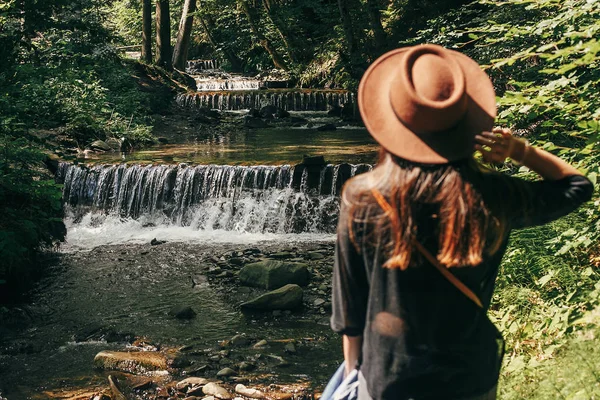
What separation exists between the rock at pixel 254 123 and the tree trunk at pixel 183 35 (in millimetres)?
7815

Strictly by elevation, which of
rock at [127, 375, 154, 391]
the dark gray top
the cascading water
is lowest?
rock at [127, 375, 154, 391]

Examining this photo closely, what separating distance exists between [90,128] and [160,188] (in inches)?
182

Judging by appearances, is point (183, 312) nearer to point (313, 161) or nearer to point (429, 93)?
point (313, 161)

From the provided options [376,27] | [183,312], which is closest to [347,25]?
[376,27]

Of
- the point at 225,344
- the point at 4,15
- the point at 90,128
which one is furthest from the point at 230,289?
the point at 90,128

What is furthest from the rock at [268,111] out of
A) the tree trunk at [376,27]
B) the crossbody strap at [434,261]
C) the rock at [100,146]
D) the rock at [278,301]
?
the crossbody strap at [434,261]

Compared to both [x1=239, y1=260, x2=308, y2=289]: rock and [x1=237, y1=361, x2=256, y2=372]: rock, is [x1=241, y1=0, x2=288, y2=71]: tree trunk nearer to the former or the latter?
[x1=239, y1=260, x2=308, y2=289]: rock

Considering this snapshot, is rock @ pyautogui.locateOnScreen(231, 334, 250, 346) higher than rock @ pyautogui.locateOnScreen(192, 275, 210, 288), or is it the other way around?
rock @ pyautogui.locateOnScreen(192, 275, 210, 288)

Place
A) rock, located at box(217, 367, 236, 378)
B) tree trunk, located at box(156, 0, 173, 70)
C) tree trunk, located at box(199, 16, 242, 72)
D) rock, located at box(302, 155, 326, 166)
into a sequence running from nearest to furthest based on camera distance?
rock, located at box(217, 367, 236, 378), rock, located at box(302, 155, 326, 166), tree trunk, located at box(156, 0, 173, 70), tree trunk, located at box(199, 16, 242, 72)

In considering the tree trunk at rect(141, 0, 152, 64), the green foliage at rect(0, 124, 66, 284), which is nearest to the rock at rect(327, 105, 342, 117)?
the tree trunk at rect(141, 0, 152, 64)

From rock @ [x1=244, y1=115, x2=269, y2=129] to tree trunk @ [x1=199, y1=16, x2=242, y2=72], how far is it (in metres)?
13.2

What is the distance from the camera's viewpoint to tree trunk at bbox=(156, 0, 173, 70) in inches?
1065

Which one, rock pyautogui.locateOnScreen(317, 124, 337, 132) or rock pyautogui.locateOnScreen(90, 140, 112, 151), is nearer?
rock pyautogui.locateOnScreen(90, 140, 112, 151)

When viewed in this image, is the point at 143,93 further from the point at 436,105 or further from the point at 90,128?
the point at 436,105
